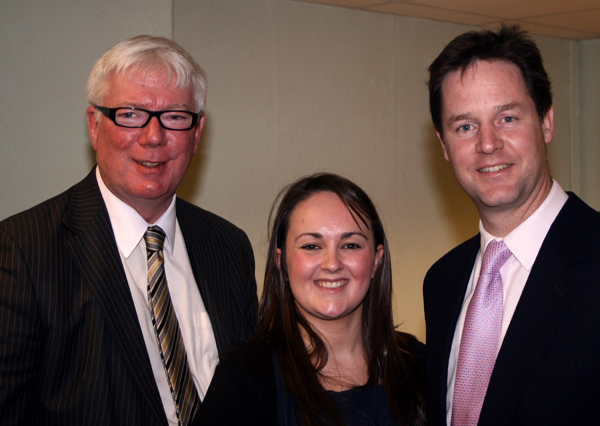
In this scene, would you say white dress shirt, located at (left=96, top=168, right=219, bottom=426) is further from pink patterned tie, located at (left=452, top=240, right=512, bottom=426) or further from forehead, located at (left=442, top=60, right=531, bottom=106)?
forehead, located at (left=442, top=60, right=531, bottom=106)

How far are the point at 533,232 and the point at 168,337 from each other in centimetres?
123

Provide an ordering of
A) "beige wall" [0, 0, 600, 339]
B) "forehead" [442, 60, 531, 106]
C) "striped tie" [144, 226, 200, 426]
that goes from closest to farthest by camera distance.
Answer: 1. "forehead" [442, 60, 531, 106]
2. "striped tie" [144, 226, 200, 426]
3. "beige wall" [0, 0, 600, 339]

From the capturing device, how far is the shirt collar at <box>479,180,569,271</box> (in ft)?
6.06

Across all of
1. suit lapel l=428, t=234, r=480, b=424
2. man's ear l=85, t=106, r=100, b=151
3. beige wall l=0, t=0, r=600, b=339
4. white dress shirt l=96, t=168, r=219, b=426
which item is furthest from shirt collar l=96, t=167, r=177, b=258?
suit lapel l=428, t=234, r=480, b=424

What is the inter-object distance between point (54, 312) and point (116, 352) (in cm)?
23

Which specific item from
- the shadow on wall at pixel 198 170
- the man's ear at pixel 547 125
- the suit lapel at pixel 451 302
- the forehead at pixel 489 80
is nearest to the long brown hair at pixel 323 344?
the suit lapel at pixel 451 302

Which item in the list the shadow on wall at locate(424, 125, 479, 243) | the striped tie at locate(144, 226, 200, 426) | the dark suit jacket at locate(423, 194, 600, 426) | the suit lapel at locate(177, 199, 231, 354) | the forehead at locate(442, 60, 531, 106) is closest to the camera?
the dark suit jacket at locate(423, 194, 600, 426)

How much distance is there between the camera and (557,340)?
1.67 meters

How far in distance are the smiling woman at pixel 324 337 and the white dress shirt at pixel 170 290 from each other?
0.76ft

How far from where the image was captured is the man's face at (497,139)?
6.15 feet

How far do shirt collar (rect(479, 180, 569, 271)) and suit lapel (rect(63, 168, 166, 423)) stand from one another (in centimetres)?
122

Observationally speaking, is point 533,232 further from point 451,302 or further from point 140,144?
point 140,144

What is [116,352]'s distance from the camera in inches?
76.5

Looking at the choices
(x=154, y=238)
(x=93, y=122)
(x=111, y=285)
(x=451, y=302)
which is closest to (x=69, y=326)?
(x=111, y=285)
